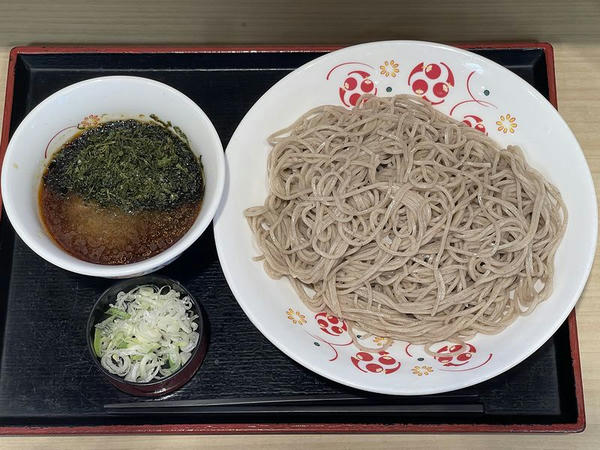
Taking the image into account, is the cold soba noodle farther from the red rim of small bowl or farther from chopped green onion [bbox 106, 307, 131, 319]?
chopped green onion [bbox 106, 307, 131, 319]

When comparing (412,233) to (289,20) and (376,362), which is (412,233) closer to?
(376,362)

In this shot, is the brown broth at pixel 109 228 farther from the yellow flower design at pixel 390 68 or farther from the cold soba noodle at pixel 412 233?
the yellow flower design at pixel 390 68

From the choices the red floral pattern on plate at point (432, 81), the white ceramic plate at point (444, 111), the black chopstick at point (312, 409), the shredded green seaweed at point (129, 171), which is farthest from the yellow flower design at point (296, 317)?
the red floral pattern on plate at point (432, 81)

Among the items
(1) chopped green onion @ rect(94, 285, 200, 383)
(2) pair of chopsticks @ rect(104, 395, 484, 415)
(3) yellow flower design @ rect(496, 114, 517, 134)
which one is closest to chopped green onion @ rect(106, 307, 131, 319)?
(1) chopped green onion @ rect(94, 285, 200, 383)

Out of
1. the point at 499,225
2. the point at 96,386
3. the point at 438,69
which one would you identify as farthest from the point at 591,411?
the point at 96,386

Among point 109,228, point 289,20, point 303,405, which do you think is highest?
point 289,20

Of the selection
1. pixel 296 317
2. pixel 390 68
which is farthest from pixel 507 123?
pixel 296 317

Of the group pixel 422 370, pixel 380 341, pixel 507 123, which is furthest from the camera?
pixel 507 123
